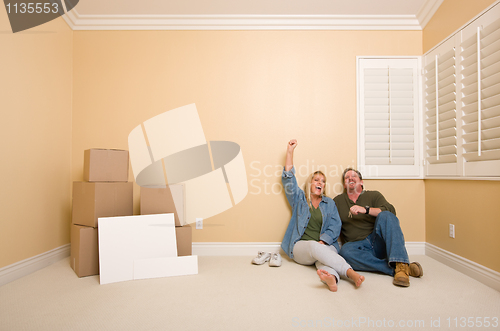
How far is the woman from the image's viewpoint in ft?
7.56

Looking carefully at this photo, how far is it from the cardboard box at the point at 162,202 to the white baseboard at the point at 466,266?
2.26m

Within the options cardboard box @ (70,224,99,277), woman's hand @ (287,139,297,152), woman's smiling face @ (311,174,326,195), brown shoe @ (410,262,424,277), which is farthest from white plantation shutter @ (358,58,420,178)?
cardboard box @ (70,224,99,277)

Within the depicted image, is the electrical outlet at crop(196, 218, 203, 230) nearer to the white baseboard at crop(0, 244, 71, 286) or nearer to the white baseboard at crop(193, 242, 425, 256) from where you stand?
the white baseboard at crop(193, 242, 425, 256)

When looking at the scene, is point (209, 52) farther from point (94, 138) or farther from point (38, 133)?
point (38, 133)

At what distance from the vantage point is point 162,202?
7.67ft

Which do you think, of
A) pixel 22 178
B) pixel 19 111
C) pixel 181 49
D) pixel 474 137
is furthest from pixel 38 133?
pixel 474 137

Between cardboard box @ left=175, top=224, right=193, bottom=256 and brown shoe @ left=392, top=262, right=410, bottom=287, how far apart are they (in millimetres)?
1575

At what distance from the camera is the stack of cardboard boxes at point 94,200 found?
2.10 metres

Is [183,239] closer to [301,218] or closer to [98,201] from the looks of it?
[98,201]

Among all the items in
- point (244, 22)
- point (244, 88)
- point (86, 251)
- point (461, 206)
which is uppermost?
point (244, 22)

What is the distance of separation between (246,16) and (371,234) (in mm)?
2316

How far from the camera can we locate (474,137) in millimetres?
2074

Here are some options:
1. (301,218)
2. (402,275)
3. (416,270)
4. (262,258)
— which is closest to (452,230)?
(416,270)

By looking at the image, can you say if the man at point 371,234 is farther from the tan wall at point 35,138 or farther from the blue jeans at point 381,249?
the tan wall at point 35,138
